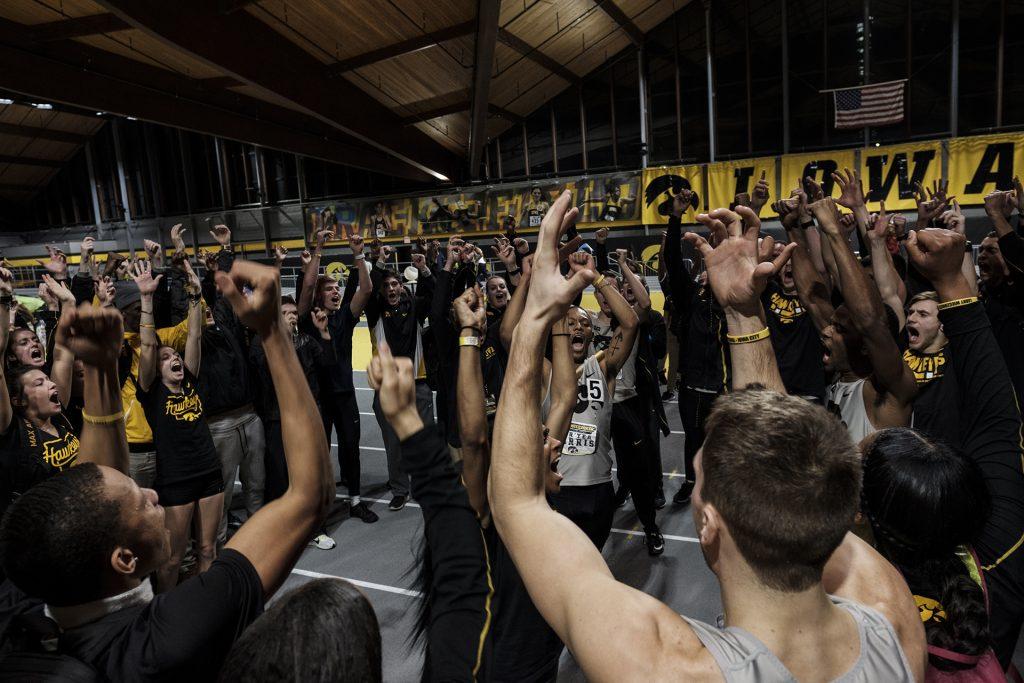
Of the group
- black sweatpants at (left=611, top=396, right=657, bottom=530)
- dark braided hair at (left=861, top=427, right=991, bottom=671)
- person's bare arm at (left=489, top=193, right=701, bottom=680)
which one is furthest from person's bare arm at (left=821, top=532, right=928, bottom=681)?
black sweatpants at (left=611, top=396, right=657, bottom=530)

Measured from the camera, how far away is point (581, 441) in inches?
159

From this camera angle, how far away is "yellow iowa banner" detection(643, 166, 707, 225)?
17547 millimetres

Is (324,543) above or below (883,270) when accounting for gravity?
below

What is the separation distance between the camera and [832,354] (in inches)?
139

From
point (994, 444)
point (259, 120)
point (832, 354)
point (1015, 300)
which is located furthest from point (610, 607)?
point (259, 120)

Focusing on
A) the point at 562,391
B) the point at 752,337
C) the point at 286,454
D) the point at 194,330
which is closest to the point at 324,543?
the point at 194,330

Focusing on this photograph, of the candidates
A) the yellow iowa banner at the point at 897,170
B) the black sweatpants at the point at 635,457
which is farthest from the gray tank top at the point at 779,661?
the yellow iowa banner at the point at 897,170

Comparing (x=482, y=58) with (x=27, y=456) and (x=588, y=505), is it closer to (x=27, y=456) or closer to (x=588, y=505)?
(x=588, y=505)

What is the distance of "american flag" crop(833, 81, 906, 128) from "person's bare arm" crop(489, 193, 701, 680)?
17083 millimetres

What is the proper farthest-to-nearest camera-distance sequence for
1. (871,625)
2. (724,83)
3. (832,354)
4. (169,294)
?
(724,83), (169,294), (832,354), (871,625)

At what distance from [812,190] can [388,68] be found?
40.0 ft

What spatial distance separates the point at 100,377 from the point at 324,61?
41.1 ft

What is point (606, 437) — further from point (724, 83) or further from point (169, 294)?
point (724, 83)

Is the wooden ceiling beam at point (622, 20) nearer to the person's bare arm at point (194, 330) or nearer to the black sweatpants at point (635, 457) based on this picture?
the black sweatpants at point (635, 457)
